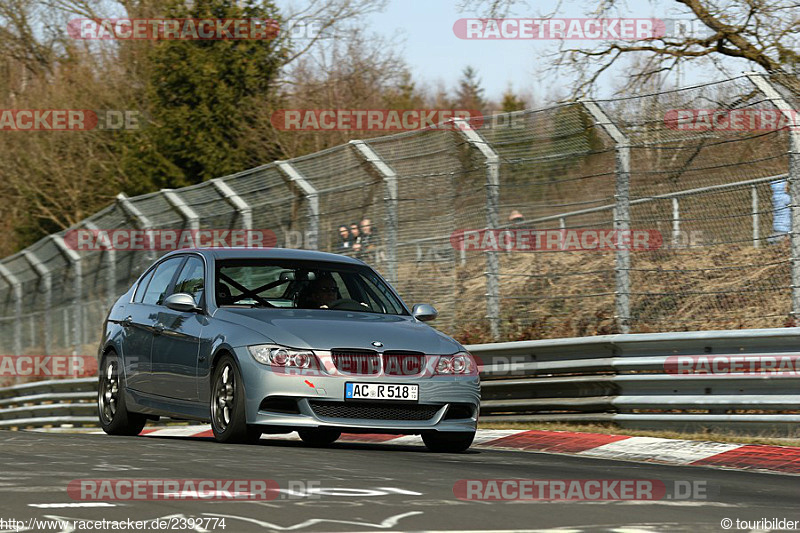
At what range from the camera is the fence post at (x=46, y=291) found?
2239 centimetres

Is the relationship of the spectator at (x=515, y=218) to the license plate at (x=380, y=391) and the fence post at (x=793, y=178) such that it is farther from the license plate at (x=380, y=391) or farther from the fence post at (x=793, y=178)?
the license plate at (x=380, y=391)

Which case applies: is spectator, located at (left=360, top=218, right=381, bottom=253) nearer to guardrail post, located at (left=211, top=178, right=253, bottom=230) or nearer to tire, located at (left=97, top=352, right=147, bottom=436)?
guardrail post, located at (left=211, top=178, right=253, bottom=230)

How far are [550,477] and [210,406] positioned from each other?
304 centimetres

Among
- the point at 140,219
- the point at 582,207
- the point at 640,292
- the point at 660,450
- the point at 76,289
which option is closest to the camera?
the point at 660,450

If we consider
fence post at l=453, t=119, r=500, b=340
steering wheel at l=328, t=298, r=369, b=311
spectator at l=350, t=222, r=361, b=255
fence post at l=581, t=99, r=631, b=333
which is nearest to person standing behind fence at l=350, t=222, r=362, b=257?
spectator at l=350, t=222, r=361, b=255

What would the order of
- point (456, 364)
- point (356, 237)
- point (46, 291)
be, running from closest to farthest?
point (456, 364) < point (356, 237) < point (46, 291)

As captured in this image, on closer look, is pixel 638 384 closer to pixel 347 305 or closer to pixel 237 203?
pixel 347 305

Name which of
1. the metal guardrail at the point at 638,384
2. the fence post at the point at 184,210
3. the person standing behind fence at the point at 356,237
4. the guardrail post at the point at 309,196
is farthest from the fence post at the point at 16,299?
the metal guardrail at the point at 638,384

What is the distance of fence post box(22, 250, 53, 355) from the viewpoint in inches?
882

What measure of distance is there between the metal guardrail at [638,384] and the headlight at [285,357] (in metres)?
3.10

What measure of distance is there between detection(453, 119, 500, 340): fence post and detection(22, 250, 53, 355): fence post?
35.4ft

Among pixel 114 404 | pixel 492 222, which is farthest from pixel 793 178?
pixel 114 404

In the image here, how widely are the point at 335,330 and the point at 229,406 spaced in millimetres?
910

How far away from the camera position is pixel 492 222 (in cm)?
1359
